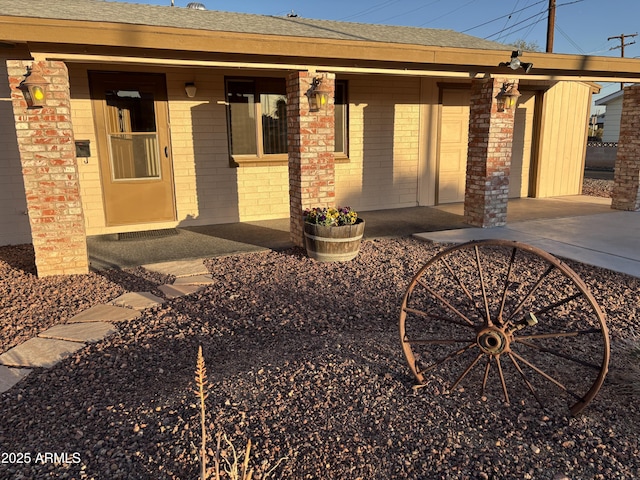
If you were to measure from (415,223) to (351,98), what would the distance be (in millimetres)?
2531

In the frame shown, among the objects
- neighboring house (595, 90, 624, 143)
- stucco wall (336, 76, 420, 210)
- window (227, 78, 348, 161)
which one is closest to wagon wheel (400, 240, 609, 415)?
stucco wall (336, 76, 420, 210)

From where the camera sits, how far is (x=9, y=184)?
21.6 feet

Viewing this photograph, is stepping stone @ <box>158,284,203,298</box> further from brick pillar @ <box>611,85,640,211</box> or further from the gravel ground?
brick pillar @ <box>611,85,640,211</box>

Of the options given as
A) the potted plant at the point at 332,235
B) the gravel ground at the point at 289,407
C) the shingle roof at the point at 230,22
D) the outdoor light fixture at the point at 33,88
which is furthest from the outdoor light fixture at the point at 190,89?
the gravel ground at the point at 289,407

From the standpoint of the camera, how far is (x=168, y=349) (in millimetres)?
3686

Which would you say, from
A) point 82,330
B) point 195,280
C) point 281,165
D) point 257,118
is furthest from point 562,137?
point 82,330

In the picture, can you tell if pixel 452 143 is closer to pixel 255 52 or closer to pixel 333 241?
pixel 333 241

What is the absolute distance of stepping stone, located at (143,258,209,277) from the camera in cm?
549

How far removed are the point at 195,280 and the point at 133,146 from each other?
3.10m

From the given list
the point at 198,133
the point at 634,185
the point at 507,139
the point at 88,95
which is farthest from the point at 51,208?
the point at 634,185

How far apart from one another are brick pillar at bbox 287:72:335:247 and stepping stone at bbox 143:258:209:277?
1434mm

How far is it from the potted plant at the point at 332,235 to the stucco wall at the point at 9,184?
4.05 metres

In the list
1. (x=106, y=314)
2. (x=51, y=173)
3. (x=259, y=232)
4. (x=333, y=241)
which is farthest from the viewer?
(x=259, y=232)

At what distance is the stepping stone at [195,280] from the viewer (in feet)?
17.0
